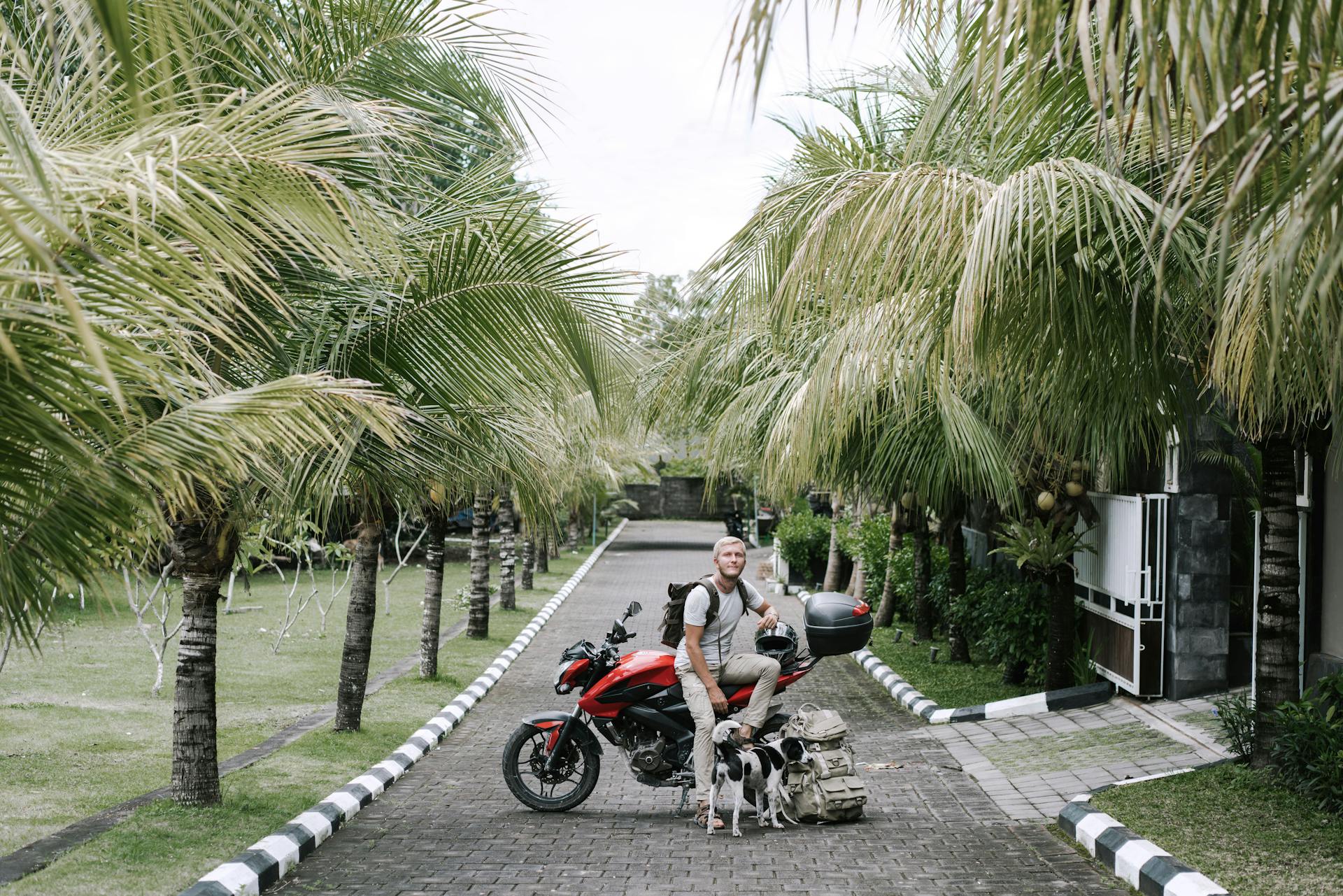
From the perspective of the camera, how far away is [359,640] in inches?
405

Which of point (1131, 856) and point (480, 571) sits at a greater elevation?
point (480, 571)

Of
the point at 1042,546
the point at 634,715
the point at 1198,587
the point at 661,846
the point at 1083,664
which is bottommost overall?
the point at 661,846

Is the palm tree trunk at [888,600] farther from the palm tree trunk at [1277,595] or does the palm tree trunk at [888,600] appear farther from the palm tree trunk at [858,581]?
the palm tree trunk at [1277,595]

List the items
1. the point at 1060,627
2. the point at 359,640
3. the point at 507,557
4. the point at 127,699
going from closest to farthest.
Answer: the point at 359,640 → the point at 1060,627 → the point at 127,699 → the point at 507,557

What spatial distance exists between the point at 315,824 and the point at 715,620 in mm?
2414

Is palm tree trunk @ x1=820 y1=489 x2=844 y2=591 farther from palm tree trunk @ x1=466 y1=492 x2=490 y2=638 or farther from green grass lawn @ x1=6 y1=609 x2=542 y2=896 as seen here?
green grass lawn @ x1=6 y1=609 x2=542 y2=896

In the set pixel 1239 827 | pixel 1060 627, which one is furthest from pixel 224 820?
pixel 1060 627

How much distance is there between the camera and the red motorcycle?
23.6 feet

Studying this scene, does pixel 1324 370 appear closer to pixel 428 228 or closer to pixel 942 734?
pixel 428 228

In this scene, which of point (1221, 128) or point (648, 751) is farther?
point (648, 751)

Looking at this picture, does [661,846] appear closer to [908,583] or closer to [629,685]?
[629,685]

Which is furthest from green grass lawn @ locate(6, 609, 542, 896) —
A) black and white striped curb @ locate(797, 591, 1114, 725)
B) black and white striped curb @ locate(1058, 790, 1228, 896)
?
black and white striped curb @ locate(1058, 790, 1228, 896)

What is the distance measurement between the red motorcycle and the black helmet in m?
0.03

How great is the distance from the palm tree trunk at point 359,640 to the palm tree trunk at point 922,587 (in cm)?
760
